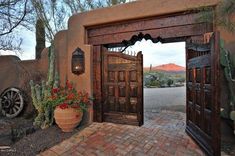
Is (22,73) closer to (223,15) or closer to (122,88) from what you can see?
(122,88)

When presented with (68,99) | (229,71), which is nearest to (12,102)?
(68,99)

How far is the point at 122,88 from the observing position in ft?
15.4

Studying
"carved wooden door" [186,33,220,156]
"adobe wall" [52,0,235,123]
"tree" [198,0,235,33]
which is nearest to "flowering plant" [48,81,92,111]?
"adobe wall" [52,0,235,123]

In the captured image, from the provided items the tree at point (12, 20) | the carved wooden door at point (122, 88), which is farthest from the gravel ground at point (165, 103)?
the tree at point (12, 20)

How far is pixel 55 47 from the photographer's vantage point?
5.39 metres

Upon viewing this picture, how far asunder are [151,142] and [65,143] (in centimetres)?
176

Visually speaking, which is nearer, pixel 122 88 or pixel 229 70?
pixel 229 70

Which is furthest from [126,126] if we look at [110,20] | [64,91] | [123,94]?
[110,20]

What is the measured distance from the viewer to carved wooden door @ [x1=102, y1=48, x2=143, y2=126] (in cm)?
451

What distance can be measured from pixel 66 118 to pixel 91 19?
104 inches

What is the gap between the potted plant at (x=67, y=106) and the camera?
4105 millimetres

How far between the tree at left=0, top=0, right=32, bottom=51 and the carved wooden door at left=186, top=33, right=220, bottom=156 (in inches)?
207

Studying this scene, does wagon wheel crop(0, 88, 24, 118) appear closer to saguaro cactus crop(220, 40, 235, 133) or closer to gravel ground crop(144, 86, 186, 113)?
gravel ground crop(144, 86, 186, 113)

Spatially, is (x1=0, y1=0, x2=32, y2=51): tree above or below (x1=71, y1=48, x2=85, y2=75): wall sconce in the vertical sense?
above
